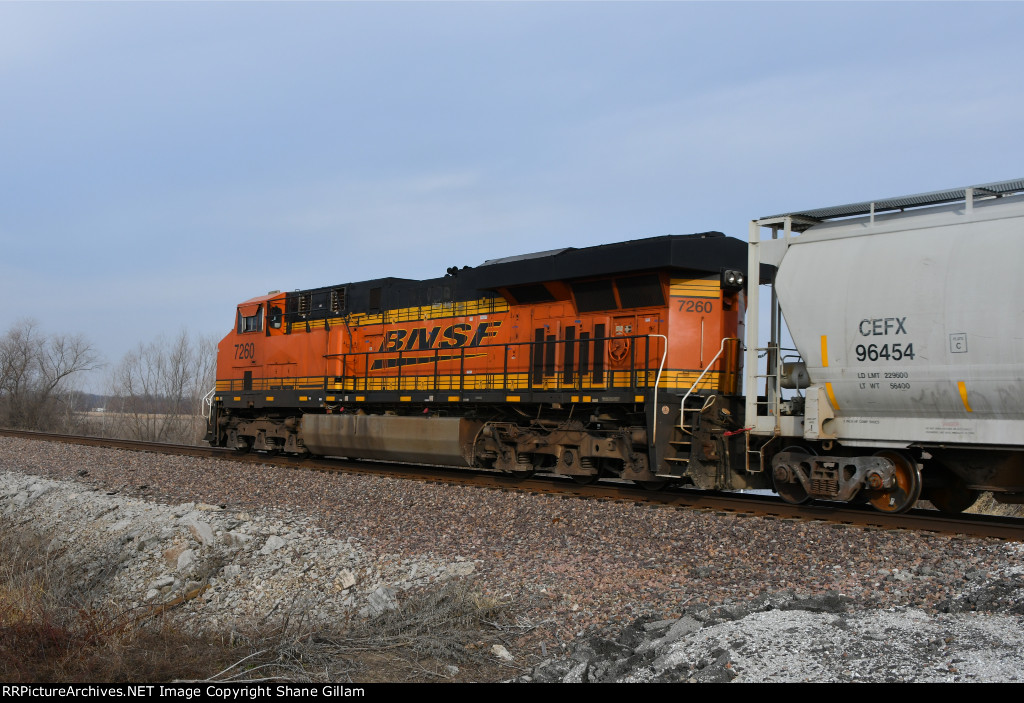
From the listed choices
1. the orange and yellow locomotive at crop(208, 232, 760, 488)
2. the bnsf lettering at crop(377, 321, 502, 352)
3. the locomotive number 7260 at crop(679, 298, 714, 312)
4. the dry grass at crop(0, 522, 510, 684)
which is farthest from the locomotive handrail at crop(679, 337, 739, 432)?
the dry grass at crop(0, 522, 510, 684)

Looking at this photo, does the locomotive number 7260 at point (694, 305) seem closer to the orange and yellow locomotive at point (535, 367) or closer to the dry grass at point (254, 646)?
the orange and yellow locomotive at point (535, 367)

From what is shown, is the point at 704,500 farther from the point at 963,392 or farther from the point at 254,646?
the point at 254,646

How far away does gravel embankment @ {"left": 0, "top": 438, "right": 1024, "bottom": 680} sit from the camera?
502cm

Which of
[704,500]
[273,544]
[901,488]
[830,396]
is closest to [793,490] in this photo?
[704,500]

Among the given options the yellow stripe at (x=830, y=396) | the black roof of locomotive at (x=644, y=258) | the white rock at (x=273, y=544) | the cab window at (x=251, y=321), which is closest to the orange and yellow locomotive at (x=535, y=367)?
the black roof of locomotive at (x=644, y=258)

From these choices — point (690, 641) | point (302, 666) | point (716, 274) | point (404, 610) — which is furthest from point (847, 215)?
point (302, 666)

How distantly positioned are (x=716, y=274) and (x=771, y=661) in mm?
7736

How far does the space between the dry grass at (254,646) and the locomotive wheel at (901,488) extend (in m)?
4.84

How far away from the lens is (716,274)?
1170 centimetres

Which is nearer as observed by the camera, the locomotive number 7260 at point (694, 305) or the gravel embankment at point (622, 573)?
the gravel embankment at point (622, 573)

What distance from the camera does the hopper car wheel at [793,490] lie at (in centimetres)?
959

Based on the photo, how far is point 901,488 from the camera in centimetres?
878

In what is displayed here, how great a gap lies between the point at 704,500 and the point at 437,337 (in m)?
6.59

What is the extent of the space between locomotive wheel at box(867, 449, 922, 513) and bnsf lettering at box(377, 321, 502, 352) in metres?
7.06
